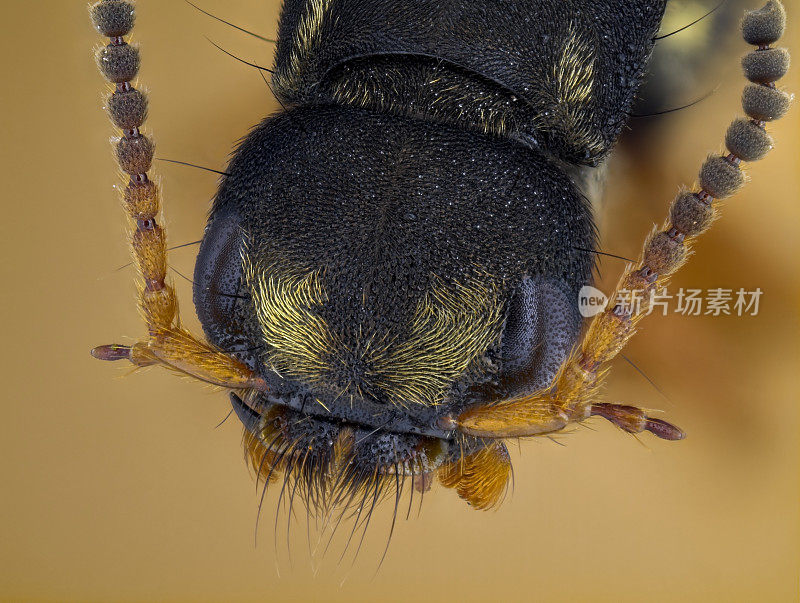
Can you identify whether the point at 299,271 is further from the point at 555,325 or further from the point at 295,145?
the point at 555,325

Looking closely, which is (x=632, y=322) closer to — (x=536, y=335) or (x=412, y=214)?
(x=536, y=335)

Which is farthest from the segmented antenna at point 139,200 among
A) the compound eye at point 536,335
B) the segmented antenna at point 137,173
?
the compound eye at point 536,335

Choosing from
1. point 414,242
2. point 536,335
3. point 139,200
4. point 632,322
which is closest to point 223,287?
point 139,200

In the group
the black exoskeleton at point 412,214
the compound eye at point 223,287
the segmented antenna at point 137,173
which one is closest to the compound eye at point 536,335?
the black exoskeleton at point 412,214

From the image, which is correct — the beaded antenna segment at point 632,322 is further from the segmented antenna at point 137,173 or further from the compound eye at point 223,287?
the segmented antenna at point 137,173

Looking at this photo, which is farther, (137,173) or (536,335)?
(137,173)

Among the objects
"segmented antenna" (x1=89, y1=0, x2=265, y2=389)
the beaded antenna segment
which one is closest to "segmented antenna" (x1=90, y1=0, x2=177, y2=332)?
"segmented antenna" (x1=89, y1=0, x2=265, y2=389)

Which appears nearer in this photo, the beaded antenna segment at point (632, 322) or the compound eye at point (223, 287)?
the beaded antenna segment at point (632, 322)
